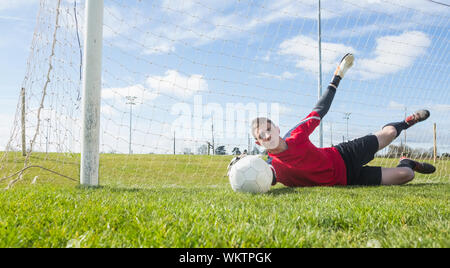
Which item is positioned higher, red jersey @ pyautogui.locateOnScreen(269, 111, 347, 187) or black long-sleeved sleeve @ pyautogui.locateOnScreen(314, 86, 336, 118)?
black long-sleeved sleeve @ pyautogui.locateOnScreen(314, 86, 336, 118)

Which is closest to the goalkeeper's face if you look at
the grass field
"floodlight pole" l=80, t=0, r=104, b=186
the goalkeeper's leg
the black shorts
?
the grass field

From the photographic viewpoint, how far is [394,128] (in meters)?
4.66

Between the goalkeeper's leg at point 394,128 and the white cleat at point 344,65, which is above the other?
the white cleat at point 344,65

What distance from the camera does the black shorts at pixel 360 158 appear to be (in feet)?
14.6

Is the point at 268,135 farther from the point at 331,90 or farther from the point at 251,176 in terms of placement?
the point at 331,90

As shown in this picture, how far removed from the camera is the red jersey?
393cm

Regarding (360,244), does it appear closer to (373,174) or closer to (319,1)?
(373,174)

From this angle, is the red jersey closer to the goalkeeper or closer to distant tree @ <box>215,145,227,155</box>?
the goalkeeper

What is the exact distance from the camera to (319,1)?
865 cm

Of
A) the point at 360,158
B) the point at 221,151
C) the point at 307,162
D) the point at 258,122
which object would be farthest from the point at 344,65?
the point at 221,151

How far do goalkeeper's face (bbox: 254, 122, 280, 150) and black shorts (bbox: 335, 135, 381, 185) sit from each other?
1409 mm

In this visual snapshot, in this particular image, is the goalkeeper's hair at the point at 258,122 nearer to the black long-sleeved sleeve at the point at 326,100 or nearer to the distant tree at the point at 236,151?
the black long-sleeved sleeve at the point at 326,100

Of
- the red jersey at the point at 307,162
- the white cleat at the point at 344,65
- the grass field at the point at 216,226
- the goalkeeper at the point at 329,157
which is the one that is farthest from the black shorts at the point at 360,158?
the grass field at the point at 216,226
